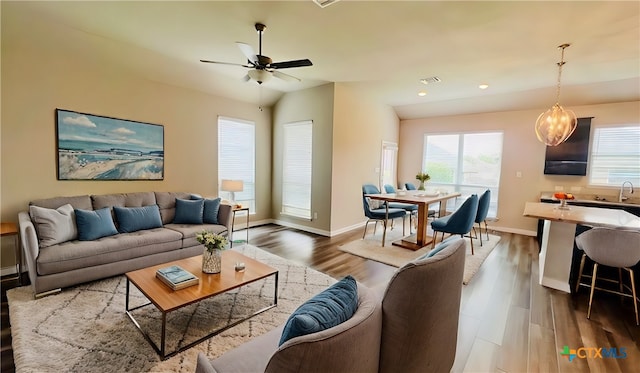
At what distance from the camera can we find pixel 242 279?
2.35 metres

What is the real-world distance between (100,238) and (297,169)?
3.37 meters

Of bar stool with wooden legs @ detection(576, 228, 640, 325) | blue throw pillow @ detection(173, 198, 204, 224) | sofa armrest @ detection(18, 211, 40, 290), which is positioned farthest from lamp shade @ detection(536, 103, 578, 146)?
sofa armrest @ detection(18, 211, 40, 290)

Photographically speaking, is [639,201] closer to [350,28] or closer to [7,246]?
[350,28]

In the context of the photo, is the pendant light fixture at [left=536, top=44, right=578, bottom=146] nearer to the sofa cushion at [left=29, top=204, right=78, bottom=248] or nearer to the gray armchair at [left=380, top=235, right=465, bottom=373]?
the gray armchair at [left=380, top=235, right=465, bottom=373]

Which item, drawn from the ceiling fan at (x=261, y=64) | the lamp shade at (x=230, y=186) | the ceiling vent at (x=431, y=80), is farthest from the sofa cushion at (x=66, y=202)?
the ceiling vent at (x=431, y=80)

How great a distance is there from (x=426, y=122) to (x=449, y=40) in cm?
387

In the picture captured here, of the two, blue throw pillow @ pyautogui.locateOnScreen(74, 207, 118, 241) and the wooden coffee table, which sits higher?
blue throw pillow @ pyautogui.locateOnScreen(74, 207, 118, 241)

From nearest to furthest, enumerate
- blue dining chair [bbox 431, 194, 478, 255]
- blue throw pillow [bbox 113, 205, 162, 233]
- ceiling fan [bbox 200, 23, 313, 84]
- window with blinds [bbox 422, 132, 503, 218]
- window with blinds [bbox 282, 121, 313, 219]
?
ceiling fan [bbox 200, 23, 313, 84] → blue throw pillow [bbox 113, 205, 162, 233] → blue dining chair [bbox 431, 194, 478, 255] → window with blinds [bbox 282, 121, 313, 219] → window with blinds [bbox 422, 132, 503, 218]

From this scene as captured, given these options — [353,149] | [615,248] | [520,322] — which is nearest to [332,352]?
[520,322]

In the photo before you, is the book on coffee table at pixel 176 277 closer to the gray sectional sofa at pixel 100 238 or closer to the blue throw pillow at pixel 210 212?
the gray sectional sofa at pixel 100 238

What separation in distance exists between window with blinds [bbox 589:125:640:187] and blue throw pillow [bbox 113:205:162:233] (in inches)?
286

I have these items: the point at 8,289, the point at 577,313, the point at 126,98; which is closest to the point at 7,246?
the point at 8,289

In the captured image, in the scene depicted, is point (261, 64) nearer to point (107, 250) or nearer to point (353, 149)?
point (107, 250)

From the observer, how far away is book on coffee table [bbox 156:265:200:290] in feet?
7.04
